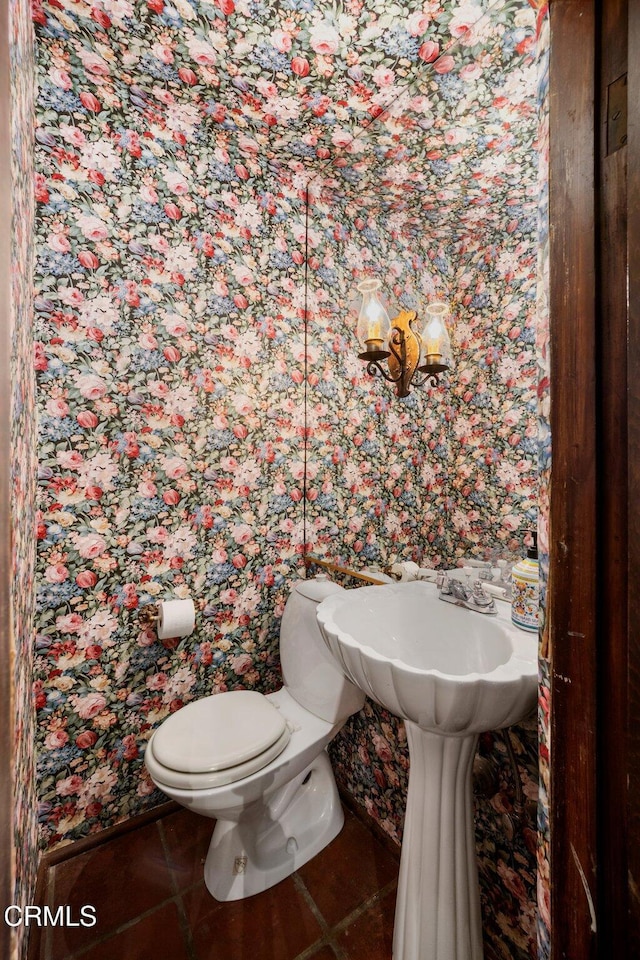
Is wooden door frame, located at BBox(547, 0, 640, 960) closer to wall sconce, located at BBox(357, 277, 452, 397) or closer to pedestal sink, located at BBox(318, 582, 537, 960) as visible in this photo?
pedestal sink, located at BBox(318, 582, 537, 960)

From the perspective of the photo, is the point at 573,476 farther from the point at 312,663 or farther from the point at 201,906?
the point at 201,906

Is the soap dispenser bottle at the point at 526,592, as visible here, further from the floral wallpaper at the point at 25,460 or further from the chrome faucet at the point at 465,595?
the floral wallpaper at the point at 25,460

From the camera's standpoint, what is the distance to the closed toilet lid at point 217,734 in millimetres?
1146

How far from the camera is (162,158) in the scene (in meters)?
1.49

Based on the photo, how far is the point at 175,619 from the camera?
144 cm

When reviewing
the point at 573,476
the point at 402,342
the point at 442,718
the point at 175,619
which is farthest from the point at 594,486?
the point at 175,619

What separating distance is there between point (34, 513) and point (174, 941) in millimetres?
1290

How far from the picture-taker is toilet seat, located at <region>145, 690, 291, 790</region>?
1.12m

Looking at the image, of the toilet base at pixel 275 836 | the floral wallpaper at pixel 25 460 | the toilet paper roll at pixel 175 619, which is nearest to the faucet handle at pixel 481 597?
the toilet base at pixel 275 836

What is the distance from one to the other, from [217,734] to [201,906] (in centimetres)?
51

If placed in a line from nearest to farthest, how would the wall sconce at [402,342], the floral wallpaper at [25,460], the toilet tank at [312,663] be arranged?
the floral wallpaper at [25,460] < the wall sconce at [402,342] < the toilet tank at [312,663]

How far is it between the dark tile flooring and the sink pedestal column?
27 cm

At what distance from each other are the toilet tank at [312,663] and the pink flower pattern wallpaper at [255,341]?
0.13m

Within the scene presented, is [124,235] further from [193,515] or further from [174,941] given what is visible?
[174,941]
